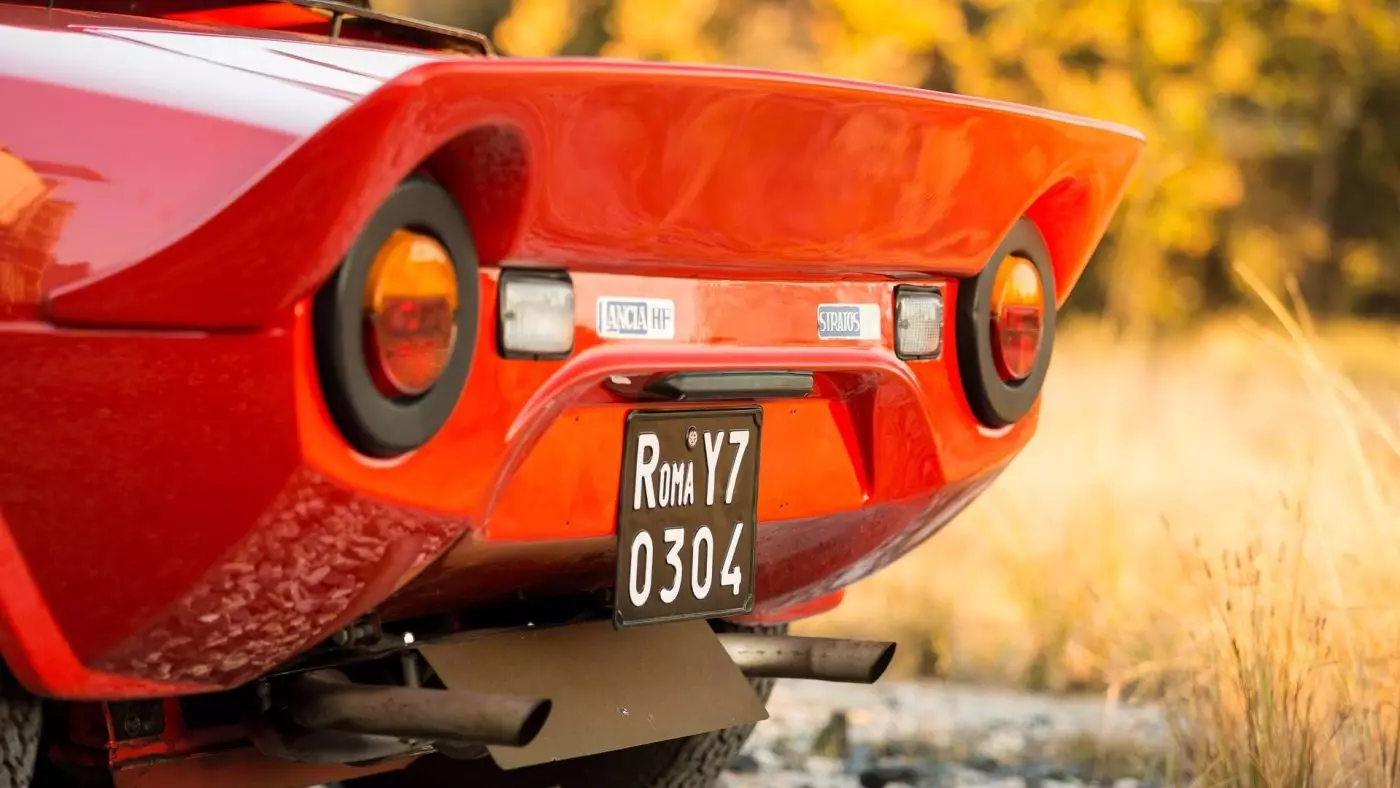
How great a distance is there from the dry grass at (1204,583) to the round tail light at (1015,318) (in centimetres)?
63

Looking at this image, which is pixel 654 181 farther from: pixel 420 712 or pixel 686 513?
pixel 420 712

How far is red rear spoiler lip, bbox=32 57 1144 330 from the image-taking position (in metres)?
1.80

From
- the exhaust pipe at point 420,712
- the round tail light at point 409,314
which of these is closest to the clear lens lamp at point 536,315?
the round tail light at point 409,314

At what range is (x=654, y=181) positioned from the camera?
215 cm

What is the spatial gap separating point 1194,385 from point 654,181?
948 centimetres

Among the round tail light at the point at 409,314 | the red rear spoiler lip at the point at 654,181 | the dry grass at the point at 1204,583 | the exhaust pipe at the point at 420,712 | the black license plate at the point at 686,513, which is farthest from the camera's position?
the dry grass at the point at 1204,583

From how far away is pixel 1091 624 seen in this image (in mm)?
4688

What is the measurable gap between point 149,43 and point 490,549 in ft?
2.31

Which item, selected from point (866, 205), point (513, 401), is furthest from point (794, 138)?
point (513, 401)

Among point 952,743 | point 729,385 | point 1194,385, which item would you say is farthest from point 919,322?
point 1194,385

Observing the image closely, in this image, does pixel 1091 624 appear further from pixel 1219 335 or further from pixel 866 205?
pixel 1219 335

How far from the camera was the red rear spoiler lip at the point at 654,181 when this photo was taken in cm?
180

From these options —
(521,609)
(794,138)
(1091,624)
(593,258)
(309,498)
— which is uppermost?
(794,138)

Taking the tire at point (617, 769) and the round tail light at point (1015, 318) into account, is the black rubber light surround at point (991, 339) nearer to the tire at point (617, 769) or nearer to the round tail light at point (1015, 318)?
the round tail light at point (1015, 318)
